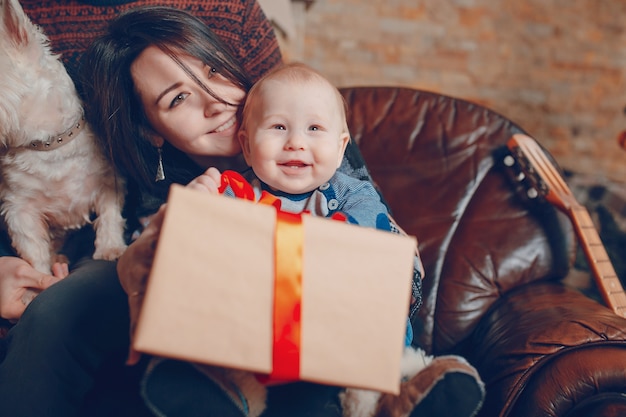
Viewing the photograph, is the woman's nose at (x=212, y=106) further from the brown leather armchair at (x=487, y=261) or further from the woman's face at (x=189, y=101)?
the brown leather armchair at (x=487, y=261)

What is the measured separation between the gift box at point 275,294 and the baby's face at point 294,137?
0.30 meters

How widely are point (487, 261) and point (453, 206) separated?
19cm

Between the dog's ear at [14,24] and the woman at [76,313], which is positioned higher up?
the dog's ear at [14,24]

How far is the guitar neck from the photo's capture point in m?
1.25

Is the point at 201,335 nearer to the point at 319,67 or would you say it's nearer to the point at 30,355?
the point at 30,355

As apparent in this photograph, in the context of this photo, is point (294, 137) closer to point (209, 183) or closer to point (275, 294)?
point (209, 183)

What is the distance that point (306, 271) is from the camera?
2.10 feet

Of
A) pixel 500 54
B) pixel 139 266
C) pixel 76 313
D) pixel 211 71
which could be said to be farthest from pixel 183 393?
pixel 500 54

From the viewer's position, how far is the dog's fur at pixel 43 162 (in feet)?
3.21

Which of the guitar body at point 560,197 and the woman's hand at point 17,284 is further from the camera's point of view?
the guitar body at point 560,197

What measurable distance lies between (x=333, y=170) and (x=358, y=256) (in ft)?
1.10

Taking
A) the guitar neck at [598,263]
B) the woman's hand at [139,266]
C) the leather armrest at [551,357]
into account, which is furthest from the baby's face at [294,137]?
the guitar neck at [598,263]

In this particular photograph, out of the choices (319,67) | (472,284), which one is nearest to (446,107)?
(472,284)

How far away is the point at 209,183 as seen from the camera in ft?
2.78
